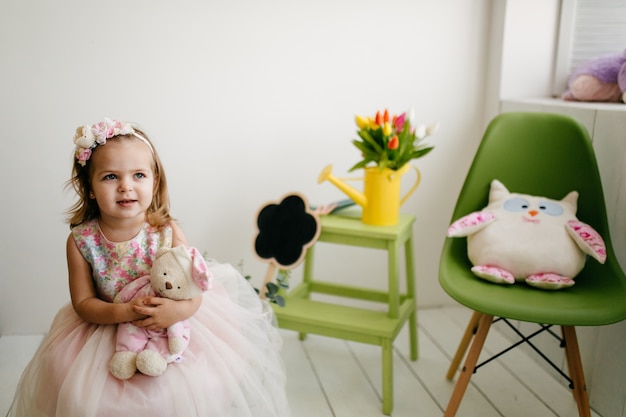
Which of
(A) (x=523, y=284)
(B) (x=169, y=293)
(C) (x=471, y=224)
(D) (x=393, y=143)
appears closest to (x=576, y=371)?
(A) (x=523, y=284)

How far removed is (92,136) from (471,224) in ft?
3.47

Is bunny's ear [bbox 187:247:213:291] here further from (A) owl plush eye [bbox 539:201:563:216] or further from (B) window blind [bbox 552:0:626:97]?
(B) window blind [bbox 552:0:626:97]

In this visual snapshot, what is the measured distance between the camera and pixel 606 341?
5.76 ft

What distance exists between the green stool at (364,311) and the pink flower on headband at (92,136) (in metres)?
0.80

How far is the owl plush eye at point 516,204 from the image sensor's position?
176cm

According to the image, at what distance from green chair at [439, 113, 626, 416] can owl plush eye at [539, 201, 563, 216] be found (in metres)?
0.09

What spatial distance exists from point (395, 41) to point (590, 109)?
764 millimetres

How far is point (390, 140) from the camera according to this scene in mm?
1849

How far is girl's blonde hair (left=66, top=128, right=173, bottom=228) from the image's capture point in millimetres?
1377

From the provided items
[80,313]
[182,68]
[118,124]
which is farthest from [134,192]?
[182,68]

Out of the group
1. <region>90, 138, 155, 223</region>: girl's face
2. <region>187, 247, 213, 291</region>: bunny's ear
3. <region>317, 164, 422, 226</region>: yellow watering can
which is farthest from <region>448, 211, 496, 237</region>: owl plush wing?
<region>90, 138, 155, 223</region>: girl's face

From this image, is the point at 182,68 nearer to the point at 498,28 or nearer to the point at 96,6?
the point at 96,6

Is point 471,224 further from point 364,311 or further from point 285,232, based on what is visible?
point 285,232

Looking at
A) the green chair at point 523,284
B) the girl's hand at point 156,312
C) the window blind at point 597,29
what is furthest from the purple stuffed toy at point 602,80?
the girl's hand at point 156,312
